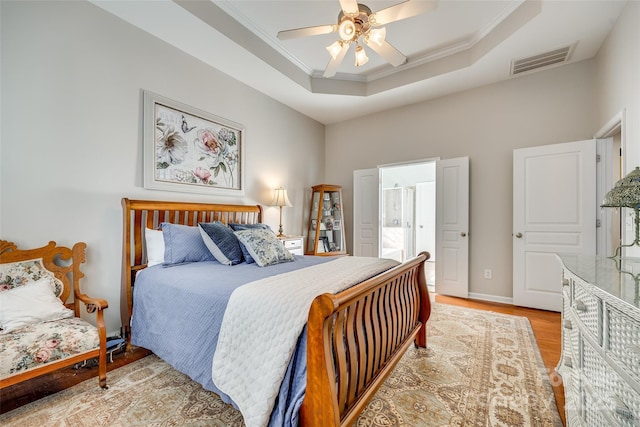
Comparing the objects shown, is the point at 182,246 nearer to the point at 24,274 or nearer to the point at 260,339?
the point at 24,274

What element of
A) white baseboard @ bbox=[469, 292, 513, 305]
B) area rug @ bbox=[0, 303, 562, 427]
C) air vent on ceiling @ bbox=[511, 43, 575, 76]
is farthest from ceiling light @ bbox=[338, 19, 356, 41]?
white baseboard @ bbox=[469, 292, 513, 305]

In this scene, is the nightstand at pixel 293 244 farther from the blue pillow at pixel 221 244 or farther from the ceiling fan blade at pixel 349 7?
the ceiling fan blade at pixel 349 7

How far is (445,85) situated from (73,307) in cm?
453

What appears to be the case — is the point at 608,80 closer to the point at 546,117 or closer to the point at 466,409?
the point at 546,117

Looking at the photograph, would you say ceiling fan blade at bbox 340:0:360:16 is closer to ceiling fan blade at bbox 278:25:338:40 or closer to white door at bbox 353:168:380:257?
ceiling fan blade at bbox 278:25:338:40

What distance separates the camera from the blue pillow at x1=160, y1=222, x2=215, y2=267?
228cm

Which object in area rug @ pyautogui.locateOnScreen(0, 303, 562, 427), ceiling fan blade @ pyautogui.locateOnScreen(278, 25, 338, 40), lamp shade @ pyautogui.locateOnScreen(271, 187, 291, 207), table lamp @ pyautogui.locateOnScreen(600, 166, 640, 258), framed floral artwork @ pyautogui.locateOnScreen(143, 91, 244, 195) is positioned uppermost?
ceiling fan blade @ pyautogui.locateOnScreen(278, 25, 338, 40)

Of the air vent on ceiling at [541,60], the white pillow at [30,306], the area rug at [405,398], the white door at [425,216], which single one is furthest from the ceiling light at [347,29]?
the white door at [425,216]

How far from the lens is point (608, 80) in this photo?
105 inches

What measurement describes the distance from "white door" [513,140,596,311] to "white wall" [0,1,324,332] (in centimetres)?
387

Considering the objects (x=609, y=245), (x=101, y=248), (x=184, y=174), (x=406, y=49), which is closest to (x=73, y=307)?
(x=101, y=248)

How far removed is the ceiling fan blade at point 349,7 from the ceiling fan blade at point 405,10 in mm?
153

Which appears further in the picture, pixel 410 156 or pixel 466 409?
pixel 410 156

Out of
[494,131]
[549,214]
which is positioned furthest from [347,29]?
[549,214]
